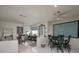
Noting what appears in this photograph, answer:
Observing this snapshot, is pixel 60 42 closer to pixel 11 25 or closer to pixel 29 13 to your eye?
pixel 29 13

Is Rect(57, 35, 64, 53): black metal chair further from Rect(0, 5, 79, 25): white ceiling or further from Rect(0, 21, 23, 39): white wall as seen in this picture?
Rect(0, 21, 23, 39): white wall

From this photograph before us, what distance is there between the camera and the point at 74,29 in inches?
138

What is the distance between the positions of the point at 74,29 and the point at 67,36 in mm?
421

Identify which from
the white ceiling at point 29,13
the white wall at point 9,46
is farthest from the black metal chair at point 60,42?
the white wall at point 9,46

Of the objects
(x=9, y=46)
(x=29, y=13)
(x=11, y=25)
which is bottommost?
(x=9, y=46)

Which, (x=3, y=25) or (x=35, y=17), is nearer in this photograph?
(x=3, y=25)

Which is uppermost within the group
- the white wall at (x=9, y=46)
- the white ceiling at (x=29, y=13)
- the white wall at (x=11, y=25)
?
the white ceiling at (x=29, y=13)

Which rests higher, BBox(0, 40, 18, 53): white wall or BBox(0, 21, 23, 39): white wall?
BBox(0, 21, 23, 39): white wall

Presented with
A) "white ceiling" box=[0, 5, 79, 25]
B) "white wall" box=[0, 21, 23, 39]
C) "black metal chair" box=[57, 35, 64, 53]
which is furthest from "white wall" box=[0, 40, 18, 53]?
"black metal chair" box=[57, 35, 64, 53]

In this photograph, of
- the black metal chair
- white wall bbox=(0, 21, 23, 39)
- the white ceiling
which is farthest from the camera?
the black metal chair

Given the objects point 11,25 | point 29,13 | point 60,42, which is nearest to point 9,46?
point 11,25

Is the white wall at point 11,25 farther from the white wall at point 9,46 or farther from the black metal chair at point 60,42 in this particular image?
the black metal chair at point 60,42

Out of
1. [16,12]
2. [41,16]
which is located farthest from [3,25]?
[41,16]
